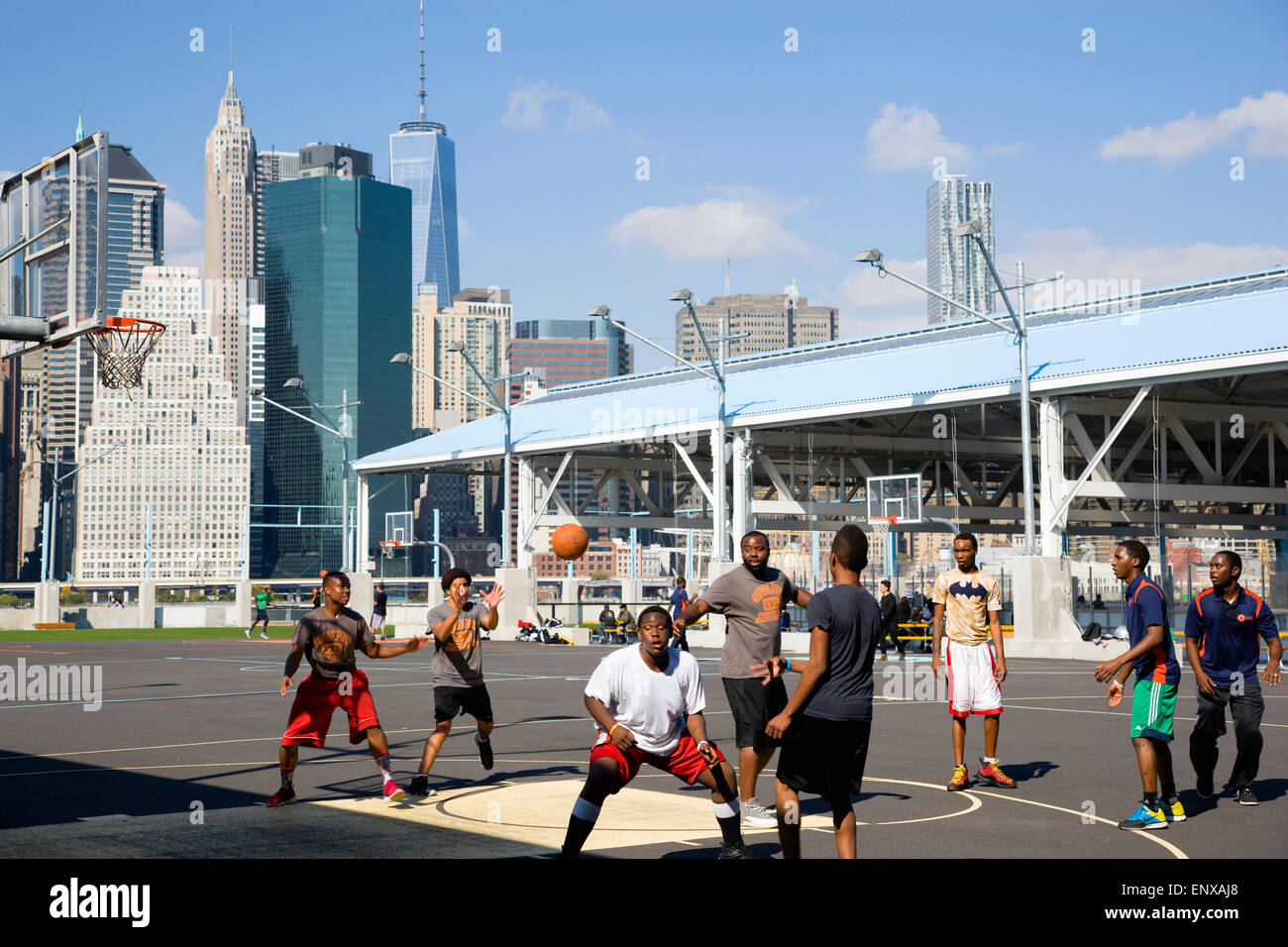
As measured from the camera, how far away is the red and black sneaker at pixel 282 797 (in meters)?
10.8

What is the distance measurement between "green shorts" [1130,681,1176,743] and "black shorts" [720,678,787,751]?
259cm

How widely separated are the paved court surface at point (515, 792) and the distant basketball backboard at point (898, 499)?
21324 mm

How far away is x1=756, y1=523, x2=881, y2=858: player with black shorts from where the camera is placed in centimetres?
776

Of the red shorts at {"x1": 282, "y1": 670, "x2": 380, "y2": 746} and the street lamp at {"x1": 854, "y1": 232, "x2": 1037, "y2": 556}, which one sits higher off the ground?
the street lamp at {"x1": 854, "y1": 232, "x2": 1037, "y2": 556}

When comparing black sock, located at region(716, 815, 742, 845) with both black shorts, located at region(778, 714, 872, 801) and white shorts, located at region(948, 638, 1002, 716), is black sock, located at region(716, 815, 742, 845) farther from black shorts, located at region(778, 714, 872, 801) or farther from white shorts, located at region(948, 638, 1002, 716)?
white shorts, located at region(948, 638, 1002, 716)

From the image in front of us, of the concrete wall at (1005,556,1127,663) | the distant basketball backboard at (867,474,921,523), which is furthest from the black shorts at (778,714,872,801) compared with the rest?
the distant basketball backboard at (867,474,921,523)

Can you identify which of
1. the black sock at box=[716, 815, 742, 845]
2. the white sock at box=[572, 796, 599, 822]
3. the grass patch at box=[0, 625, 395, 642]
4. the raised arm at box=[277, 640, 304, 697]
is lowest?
the grass patch at box=[0, 625, 395, 642]

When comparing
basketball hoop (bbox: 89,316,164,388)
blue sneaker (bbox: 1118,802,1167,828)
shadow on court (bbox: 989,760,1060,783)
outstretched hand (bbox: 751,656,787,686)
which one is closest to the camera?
outstretched hand (bbox: 751,656,787,686)

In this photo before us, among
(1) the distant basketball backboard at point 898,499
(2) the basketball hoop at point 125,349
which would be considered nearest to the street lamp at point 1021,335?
(1) the distant basketball backboard at point 898,499

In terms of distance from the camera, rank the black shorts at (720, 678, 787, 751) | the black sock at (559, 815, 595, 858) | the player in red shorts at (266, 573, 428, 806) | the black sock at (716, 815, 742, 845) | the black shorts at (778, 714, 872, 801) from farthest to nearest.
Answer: the player in red shorts at (266, 573, 428, 806), the black shorts at (720, 678, 787, 751), the black sock at (716, 815, 742, 845), the black sock at (559, 815, 595, 858), the black shorts at (778, 714, 872, 801)
